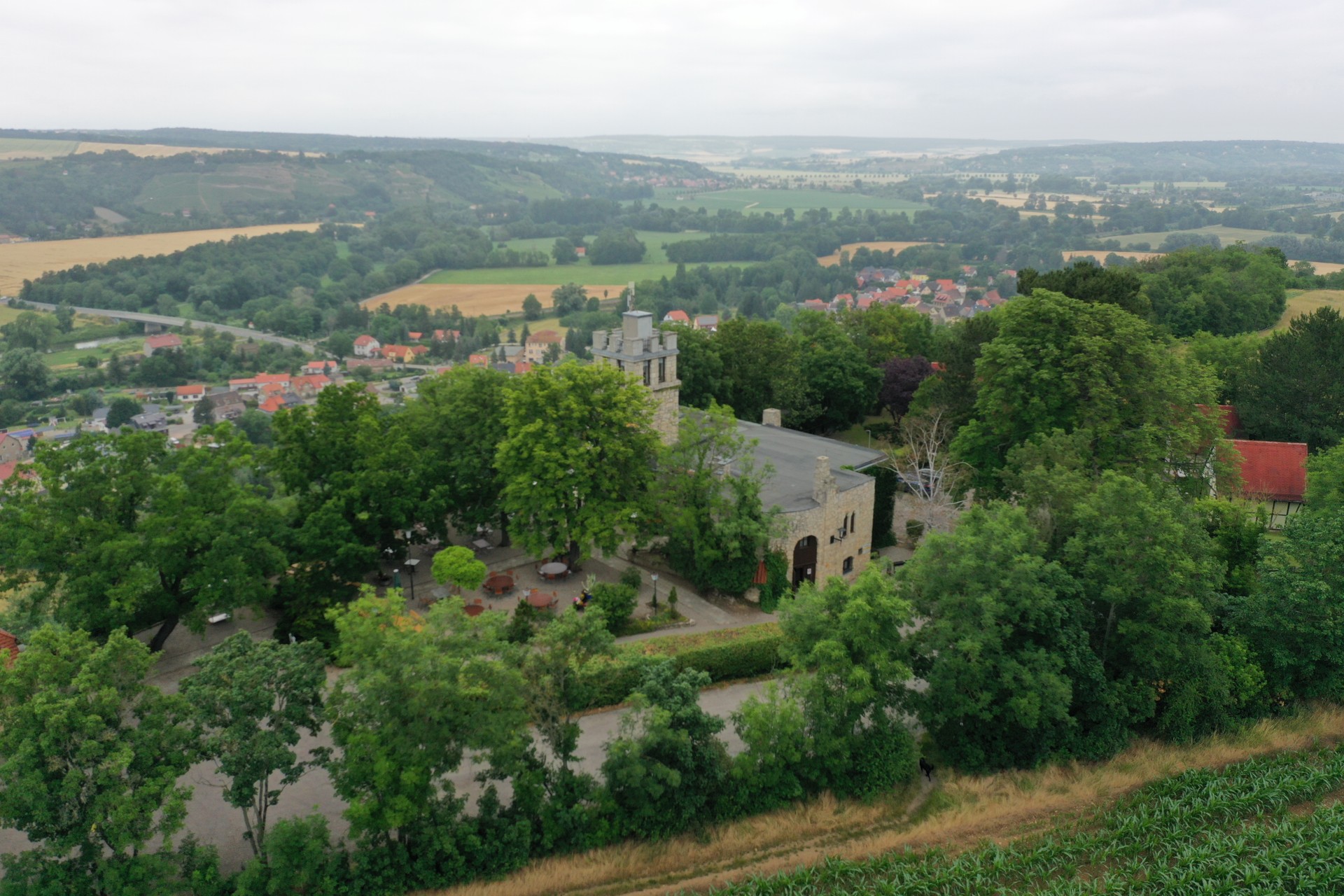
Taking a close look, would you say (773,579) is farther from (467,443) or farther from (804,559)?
(467,443)

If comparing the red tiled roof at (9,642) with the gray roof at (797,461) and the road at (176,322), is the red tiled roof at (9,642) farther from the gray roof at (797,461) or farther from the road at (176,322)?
the road at (176,322)

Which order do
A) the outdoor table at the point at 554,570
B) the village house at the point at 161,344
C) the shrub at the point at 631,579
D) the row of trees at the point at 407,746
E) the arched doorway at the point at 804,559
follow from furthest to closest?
the village house at the point at 161,344, the outdoor table at the point at 554,570, the arched doorway at the point at 804,559, the shrub at the point at 631,579, the row of trees at the point at 407,746

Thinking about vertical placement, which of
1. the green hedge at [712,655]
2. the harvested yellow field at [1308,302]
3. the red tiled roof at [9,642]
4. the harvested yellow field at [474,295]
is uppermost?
the harvested yellow field at [1308,302]

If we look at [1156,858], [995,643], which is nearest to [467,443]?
[995,643]

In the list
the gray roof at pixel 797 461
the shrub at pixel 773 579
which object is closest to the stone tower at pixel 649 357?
the gray roof at pixel 797 461

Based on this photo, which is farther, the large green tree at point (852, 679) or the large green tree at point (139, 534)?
the large green tree at point (139, 534)

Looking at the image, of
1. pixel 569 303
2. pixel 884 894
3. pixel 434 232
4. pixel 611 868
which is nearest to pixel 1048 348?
pixel 884 894

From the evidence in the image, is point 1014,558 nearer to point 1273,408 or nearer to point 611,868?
point 611,868
